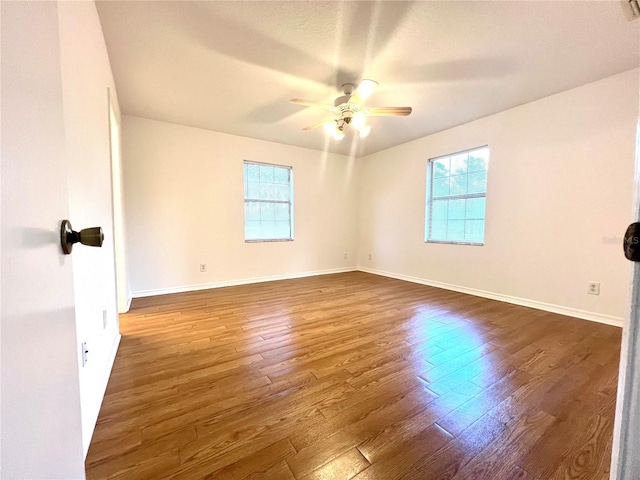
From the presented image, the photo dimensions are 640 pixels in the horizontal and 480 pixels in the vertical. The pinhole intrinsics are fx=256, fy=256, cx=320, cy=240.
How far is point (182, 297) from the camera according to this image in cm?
356

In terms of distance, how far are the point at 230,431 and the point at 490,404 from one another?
1.41m

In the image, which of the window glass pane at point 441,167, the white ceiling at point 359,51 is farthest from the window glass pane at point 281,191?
the window glass pane at point 441,167

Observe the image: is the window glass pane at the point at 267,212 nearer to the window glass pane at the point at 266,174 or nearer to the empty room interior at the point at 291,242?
the empty room interior at the point at 291,242

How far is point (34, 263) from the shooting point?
1.43ft

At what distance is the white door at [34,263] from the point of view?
0.35 meters

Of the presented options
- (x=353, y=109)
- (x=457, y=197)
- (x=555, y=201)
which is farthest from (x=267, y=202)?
(x=555, y=201)

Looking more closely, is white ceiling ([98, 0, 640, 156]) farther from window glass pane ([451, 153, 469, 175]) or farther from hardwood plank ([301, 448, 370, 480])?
hardwood plank ([301, 448, 370, 480])

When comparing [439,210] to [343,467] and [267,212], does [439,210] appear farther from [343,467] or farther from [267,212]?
[343,467]

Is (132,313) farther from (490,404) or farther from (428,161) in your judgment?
(428,161)

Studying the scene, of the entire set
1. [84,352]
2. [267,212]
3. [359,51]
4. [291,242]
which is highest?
[359,51]

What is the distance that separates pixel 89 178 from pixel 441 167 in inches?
171

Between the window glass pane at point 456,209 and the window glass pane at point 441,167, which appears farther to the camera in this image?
the window glass pane at point 441,167

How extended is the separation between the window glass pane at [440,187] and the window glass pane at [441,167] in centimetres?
7

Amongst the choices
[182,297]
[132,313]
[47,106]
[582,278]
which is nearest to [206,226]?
[182,297]
